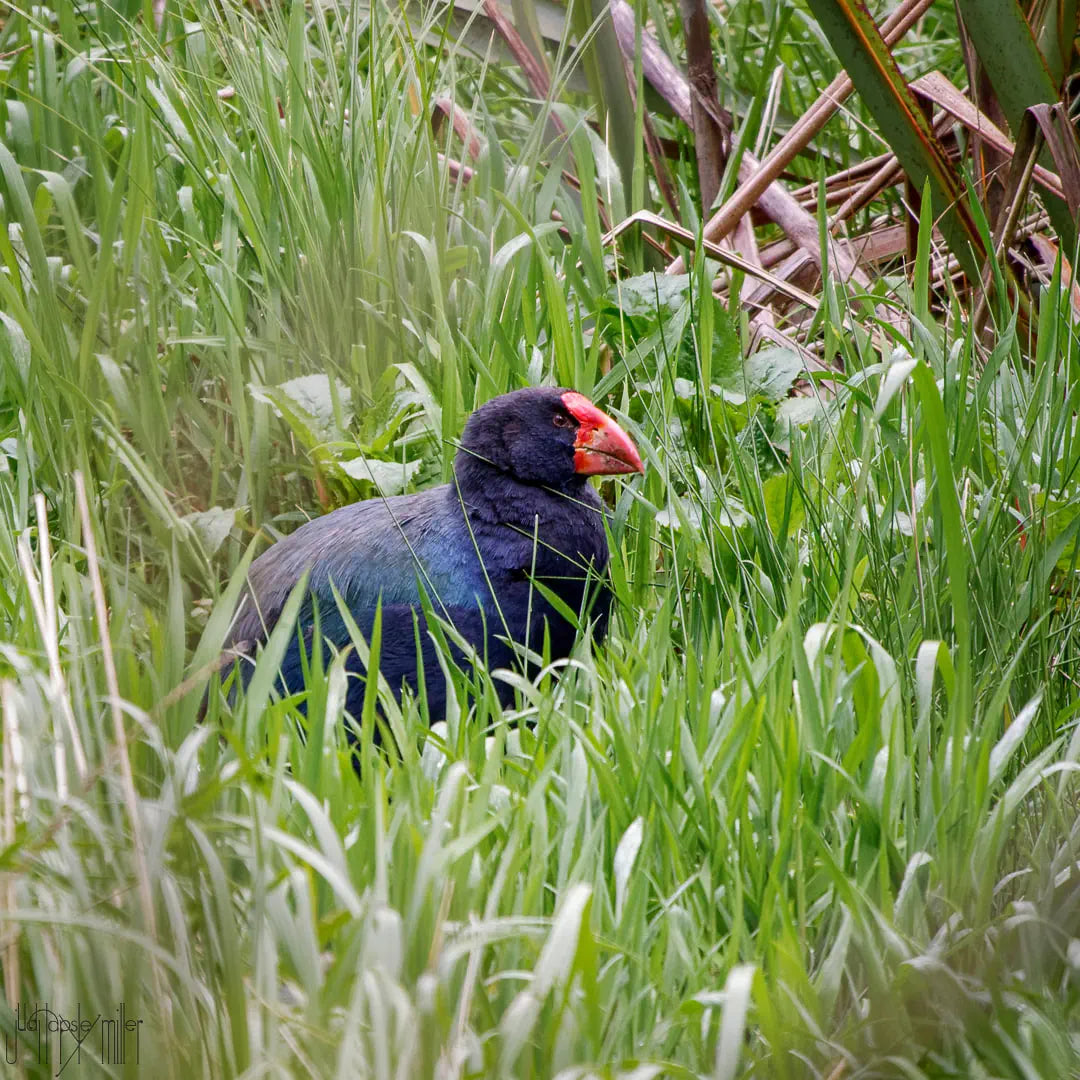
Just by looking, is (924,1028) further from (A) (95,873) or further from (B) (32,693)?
(B) (32,693)

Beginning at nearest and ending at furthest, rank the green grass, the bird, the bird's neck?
the green grass < the bird < the bird's neck

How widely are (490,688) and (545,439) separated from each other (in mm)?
628

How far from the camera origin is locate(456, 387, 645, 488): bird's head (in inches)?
94.9

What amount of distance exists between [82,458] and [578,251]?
4.93 ft

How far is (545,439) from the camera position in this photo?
2.42m

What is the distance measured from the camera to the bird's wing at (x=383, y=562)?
2.28m

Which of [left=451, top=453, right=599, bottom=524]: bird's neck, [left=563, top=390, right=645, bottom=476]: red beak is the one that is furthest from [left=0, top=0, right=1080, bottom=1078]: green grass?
[left=451, top=453, right=599, bottom=524]: bird's neck

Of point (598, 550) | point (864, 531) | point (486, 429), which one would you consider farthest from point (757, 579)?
point (486, 429)

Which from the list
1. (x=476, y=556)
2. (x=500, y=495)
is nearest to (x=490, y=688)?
(x=476, y=556)

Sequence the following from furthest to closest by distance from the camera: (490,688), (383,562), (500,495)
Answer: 1. (500,495)
2. (383,562)
3. (490,688)

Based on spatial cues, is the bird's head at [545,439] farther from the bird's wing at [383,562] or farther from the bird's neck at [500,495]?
the bird's wing at [383,562]

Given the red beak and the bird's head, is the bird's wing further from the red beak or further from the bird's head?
the red beak

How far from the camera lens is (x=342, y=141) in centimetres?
293

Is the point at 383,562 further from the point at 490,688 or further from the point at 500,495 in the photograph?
the point at 490,688
